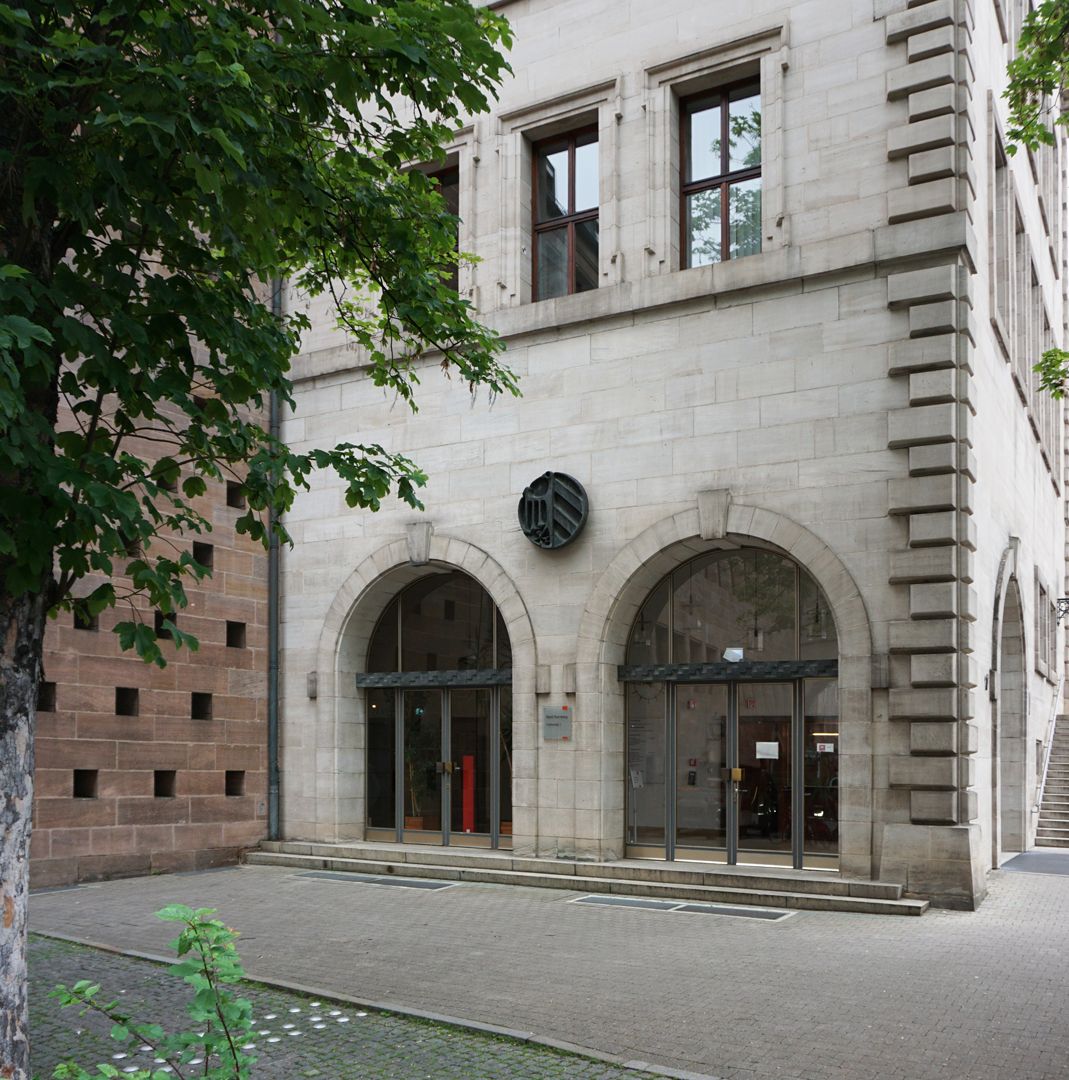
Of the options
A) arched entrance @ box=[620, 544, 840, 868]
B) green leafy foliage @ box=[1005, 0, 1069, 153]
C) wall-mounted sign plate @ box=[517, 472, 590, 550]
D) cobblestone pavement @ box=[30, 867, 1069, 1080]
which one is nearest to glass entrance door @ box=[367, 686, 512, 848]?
arched entrance @ box=[620, 544, 840, 868]

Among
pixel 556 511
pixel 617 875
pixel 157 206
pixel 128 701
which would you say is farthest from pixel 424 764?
pixel 157 206

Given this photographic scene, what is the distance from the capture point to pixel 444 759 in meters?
18.9

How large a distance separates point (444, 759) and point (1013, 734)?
9.44 m

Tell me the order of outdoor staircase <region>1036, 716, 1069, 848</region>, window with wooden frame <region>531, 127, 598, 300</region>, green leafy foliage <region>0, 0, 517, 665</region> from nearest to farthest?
green leafy foliage <region>0, 0, 517, 665</region> < window with wooden frame <region>531, 127, 598, 300</region> < outdoor staircase <region>1036, 716, 1069, 848</region>

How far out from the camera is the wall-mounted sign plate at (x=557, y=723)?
1686cm

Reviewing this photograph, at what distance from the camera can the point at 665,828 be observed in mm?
16750

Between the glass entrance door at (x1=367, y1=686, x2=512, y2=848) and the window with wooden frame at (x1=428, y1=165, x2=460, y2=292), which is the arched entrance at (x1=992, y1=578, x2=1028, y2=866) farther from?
the window with wooden frame at (x1=428, y1=165, x2=460, y2=292)

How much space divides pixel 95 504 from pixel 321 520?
1304 centimetres

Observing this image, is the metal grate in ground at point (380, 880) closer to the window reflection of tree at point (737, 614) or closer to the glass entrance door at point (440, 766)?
the glass entrance door at point (440, 766)

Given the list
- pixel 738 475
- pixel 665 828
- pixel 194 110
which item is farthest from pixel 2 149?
pixel 665 828

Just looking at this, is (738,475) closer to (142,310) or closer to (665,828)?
(665,828)

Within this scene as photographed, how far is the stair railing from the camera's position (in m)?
23.4

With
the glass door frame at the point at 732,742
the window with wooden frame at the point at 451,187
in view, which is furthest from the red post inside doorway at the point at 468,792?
the window with wooden frame at the point at 451,187

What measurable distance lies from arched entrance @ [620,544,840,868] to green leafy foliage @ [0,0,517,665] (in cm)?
838
